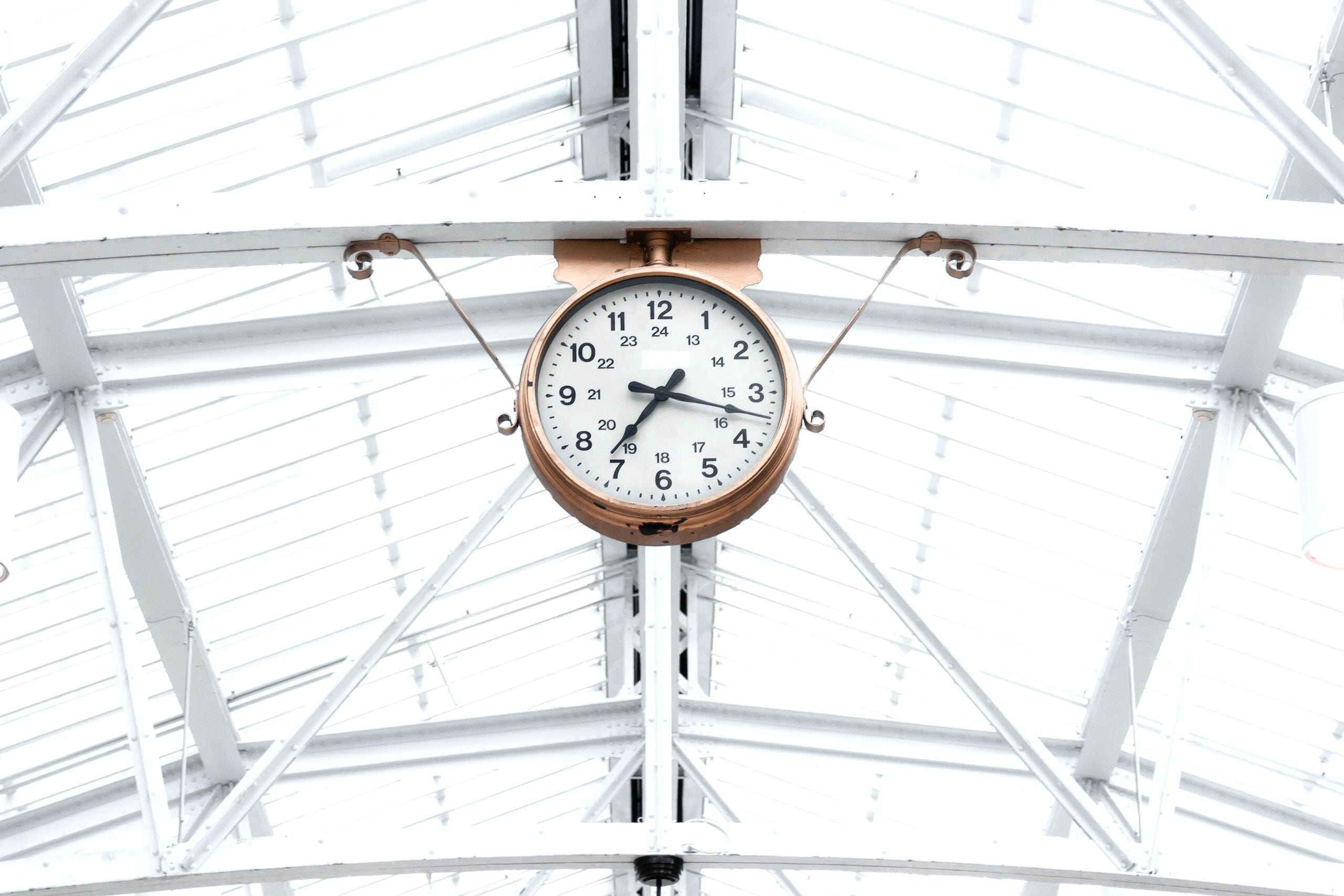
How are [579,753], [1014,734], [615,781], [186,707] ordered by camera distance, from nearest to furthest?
1. [1014,734]
2. [186,707]
3. [615,781]
4. [579,753]

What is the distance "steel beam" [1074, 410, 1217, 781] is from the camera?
1060 cm

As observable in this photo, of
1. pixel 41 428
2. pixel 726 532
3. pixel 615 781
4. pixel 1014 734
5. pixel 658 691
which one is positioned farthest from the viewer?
pixel 615 781

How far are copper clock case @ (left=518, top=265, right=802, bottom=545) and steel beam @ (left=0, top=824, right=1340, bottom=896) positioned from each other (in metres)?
5.38

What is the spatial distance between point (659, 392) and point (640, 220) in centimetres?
87

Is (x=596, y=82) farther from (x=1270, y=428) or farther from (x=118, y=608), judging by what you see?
(x=1270, y=428)

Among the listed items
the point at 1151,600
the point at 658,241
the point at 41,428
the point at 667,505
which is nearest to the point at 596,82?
the point at 41,428

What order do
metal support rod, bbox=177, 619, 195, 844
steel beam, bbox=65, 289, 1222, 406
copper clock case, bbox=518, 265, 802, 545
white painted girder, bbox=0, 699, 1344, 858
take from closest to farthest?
copper clock case, bbox=518, 265, 802, 545, steel beam, bbox=65, 289, 1222, 406, metal support rod, bbox=177, 619, 195, 844, white painted girder, bbox=0, 699, 1344, 858

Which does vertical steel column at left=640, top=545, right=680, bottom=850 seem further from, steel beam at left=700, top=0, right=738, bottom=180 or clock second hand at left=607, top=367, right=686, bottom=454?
clock second hand at left=607, top=367, right=686, bottom=454

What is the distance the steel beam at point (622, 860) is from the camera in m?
10.1

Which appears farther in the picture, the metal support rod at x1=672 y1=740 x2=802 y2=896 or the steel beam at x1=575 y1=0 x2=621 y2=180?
the metal support rod at x1=672 y1=740 x2=802 y2=896

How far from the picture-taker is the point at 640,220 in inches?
256

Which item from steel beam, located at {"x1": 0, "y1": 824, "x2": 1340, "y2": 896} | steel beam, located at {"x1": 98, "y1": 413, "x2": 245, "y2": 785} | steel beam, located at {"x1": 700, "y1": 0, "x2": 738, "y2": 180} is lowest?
steel beam, located at {"x1": 0, "y1": 824, "x2": 1340, "y2": 896}

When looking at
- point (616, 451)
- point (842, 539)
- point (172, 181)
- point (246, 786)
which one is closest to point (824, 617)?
point (842, 539)

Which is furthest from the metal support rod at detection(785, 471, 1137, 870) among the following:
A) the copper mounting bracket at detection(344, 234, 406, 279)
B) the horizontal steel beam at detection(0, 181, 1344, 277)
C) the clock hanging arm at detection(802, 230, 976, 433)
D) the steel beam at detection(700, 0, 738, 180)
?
the copper mounting bracket at detection(344, 234, 406, 279)
